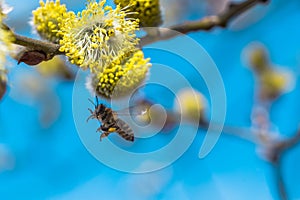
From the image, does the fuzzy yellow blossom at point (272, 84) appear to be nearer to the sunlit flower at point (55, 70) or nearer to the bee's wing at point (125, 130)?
the sunlit flower at point (55, 70)

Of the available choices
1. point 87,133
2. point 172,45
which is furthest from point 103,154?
point 172,45

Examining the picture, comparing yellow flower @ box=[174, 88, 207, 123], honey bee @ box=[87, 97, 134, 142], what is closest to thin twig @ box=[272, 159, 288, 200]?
yellow flower @ box=[174, 88, 207, 123]

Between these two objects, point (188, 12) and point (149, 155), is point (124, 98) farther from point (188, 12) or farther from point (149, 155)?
point (188, 12)

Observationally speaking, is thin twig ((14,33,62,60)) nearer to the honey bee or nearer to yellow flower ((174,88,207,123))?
the honey bee

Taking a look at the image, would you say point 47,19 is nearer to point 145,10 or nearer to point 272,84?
point 145,10

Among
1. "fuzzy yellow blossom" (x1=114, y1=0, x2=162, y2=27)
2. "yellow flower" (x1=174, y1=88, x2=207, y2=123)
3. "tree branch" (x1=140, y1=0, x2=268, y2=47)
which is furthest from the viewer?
"yellow flower" (x1=174, y1=88, x2=207, y2=123)

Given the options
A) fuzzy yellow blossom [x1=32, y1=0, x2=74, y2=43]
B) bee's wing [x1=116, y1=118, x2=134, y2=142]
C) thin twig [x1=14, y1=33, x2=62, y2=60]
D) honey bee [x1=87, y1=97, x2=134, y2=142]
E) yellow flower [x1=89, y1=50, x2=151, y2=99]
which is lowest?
bee's wing [x1=116, y1=118, x2=134, y2=142]

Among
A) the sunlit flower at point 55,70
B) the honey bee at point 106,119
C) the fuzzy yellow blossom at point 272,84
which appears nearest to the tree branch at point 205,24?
the honey bee at point 106,119

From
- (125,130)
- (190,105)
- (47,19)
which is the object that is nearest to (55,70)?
(190,105)
